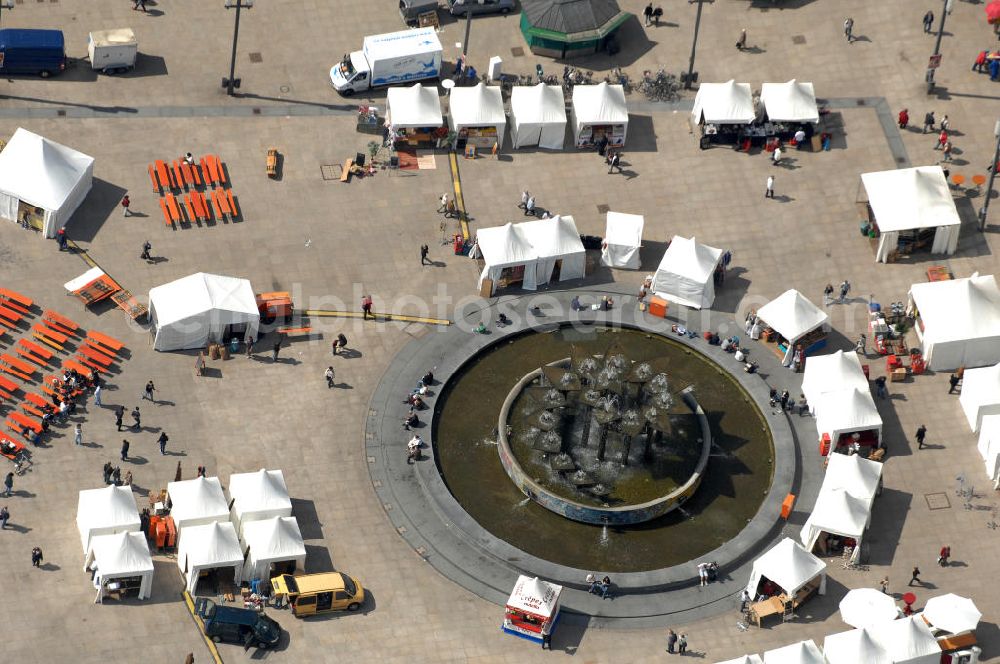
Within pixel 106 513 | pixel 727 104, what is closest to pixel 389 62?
pixel 727 104

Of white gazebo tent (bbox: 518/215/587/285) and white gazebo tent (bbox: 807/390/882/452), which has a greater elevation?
white gazebo tent (bbox: 518/215/587/285)

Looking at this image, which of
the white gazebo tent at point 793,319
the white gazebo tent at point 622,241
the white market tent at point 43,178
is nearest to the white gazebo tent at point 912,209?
the white gazebo tent at point 793,319

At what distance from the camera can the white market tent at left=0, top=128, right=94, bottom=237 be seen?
468ft

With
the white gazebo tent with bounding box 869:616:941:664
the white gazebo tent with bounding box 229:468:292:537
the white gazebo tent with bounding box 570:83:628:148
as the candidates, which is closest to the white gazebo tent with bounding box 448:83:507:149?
the white gazebo tent with bounding box 570:83:628:148

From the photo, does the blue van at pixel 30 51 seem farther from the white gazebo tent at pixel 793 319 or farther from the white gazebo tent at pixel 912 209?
the white gazebo tent at pixel 912 209

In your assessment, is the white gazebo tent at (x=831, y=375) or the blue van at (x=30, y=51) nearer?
the white gazebo tent at (x=831, y=375)

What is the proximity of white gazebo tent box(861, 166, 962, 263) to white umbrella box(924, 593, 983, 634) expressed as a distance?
3173 centimetres

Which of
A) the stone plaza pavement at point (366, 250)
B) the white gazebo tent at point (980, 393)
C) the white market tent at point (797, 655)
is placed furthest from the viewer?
the white gazebo tent at point (980, 393)

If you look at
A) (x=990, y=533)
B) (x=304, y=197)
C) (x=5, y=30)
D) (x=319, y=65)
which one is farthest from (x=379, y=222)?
(x=990, y=533)

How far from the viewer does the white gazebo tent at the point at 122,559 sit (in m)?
121

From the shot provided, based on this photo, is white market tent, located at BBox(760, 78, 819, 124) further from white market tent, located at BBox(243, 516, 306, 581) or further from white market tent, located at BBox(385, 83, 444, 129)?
white market tent, located at BBox(243, 516, 306, 581)

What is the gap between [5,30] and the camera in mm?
151500

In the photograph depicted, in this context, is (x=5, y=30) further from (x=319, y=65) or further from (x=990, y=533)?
(x=990, y=533)

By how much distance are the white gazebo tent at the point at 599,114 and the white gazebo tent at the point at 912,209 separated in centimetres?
1946
